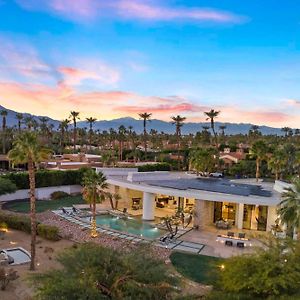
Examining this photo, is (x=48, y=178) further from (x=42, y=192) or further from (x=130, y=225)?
(x=130, y=225)

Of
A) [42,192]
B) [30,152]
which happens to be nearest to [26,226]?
[30,152]

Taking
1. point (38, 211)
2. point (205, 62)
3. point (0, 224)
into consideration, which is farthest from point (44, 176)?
point (205, 62)

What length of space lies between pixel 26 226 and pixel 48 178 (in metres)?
16.4

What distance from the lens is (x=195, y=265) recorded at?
80.2 ft

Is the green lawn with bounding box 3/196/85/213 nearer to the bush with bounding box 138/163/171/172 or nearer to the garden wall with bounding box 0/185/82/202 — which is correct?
the garden wall with bounding box 0/185/82/202

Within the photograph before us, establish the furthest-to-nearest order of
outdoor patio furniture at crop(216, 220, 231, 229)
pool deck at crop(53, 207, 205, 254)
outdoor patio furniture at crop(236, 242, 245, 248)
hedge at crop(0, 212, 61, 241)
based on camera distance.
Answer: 1. outdoor patio furniture at crop(216, 220, 231, 229)
2. hedge at crop(0, 212, 61, 241)
3. outdoor patio furniture at crop(236, 242, 245, 248)
4. pool deck at crop(53, 207, 205, 254)

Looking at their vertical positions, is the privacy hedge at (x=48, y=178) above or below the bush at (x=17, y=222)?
above

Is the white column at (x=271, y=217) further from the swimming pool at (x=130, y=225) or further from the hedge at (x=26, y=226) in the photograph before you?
the hedge at (x=26, y=226)

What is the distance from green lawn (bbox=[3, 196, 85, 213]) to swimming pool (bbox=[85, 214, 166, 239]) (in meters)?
7.78

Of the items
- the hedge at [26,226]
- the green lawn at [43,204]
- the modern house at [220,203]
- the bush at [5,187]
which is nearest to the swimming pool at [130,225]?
the modern house at [220,203]

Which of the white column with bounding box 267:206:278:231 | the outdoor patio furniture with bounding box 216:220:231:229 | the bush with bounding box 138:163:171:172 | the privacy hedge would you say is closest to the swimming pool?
the outdoor patio furniture with bounding box 216:220:231:229

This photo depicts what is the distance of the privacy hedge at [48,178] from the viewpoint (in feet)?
152

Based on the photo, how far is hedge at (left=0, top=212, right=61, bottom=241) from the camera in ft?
100

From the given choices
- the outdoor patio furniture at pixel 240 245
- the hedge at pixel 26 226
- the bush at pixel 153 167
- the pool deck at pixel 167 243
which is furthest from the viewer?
the bush at pixel 153 167
